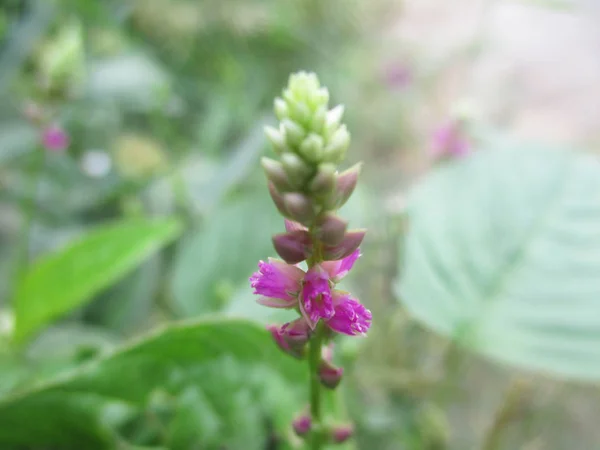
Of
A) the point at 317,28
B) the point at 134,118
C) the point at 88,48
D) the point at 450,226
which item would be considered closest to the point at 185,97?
the point at 134,118

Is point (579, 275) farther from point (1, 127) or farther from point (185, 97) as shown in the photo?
point (185, 97)

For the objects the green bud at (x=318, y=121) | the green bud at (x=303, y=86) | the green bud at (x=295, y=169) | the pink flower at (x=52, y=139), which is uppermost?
the pink flower at (x=52, y=139)

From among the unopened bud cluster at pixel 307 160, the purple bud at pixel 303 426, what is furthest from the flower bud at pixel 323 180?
the purple bud at pixel 303 426

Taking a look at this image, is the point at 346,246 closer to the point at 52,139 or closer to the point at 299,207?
the point at 299,207

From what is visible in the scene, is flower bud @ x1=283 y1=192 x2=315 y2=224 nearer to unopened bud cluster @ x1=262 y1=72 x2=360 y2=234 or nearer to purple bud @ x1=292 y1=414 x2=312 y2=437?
unopened bud cluster @ x1=262 y1=72 x2=360 y2=234

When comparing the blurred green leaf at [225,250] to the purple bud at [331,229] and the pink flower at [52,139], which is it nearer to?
the pink flower at [52,139]

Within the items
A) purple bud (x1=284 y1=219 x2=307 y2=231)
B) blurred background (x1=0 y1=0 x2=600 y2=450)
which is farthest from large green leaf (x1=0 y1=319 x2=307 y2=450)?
purple bud (x1=284 y1=219 x2=307 y2=231)
